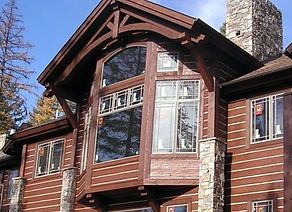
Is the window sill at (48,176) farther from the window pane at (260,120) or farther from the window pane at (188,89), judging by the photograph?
the window pane at (260,120)

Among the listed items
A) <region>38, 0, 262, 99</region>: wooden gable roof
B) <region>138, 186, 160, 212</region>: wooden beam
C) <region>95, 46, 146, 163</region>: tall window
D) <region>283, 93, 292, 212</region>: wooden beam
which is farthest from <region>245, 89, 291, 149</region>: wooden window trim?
<region>95, 46, 146, 163</region>: tall window

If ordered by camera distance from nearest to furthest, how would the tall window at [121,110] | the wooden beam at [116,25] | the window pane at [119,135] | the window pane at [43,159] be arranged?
the window pane at [119,135]
the tall window at [121,110]
the wooden beam at [116,25]
the window pane at [43,159]

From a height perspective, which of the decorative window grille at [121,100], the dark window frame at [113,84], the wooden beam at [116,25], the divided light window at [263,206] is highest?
the wooden beam at [116,25]

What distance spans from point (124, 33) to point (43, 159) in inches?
237

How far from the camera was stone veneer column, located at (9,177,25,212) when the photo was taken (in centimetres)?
2116

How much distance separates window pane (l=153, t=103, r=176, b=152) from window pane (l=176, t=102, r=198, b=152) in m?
0.19

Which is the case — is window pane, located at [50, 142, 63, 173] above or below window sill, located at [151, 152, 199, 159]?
above

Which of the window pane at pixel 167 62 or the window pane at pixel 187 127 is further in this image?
the window pane at pixel 167 62

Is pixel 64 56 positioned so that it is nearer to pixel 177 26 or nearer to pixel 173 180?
pixel 177 26

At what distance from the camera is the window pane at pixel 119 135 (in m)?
16.9

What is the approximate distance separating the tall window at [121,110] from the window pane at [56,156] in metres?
3.03

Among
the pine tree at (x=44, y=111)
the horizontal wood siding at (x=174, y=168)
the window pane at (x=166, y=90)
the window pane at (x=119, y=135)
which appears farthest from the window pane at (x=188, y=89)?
the pine tree at (x=44, y=111)

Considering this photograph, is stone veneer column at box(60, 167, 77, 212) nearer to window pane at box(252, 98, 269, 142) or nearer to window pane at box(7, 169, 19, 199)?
window pane at box(7, 169, 19, 199)

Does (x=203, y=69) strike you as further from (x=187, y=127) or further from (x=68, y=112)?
(x=68, y=112)
